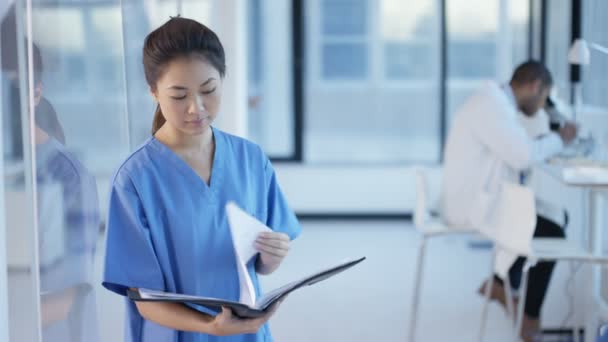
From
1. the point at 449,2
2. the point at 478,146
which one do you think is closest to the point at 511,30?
the point at 449,2

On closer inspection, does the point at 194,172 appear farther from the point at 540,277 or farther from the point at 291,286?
the point at 540,277

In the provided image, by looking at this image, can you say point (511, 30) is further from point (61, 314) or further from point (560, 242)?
point (61, 314)

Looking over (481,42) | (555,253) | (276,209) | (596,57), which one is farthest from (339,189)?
(276,209)

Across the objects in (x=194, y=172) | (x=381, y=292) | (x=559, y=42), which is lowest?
(x=381, y=292)

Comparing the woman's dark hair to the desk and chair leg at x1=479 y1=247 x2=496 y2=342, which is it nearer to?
the desk

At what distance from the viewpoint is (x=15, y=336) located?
4.68 ft

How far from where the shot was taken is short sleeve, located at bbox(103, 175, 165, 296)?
1.40m

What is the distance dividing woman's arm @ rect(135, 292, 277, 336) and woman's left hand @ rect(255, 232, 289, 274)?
12 cm

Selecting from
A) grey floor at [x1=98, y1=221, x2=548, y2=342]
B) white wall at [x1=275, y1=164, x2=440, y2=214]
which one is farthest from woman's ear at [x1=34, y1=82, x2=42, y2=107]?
white wall at [x1=275, y1=164, x2=440, y2=214]

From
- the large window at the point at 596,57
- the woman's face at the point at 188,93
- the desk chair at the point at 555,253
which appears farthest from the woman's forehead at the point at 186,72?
the large window at the point at 596,57

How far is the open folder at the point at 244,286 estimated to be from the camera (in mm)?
1309

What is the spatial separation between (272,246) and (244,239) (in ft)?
0.23

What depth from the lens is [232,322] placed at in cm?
136

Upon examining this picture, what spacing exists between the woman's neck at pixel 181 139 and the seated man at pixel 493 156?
227 centimetres
